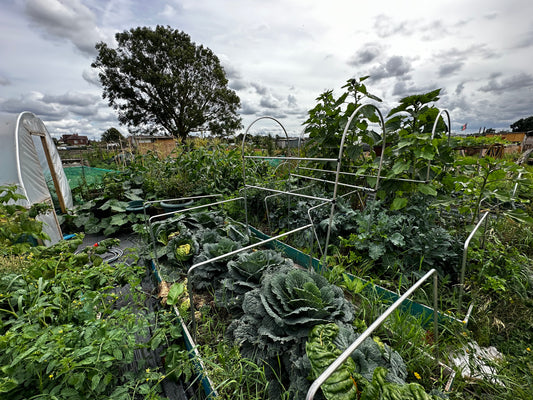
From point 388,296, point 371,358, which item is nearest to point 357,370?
point 371,358

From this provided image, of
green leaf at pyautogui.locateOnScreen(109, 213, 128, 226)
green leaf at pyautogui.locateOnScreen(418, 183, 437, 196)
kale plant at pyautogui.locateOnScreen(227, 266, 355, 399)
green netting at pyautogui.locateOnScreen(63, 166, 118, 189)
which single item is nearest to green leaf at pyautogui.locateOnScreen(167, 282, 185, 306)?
kale plant at pyautogui.locateOnScreen(227, 266, 355, 399)

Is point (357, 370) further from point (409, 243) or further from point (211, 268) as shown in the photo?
point (409, 243)

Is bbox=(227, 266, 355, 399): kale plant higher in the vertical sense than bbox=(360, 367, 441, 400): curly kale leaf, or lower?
lower

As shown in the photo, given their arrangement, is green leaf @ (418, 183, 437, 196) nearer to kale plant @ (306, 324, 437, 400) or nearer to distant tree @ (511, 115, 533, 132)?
kale plant @ (306, 324, 437, 400)

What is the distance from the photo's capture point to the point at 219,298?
184cm

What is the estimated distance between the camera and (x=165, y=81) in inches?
535

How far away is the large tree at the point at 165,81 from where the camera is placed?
13703 millimetres

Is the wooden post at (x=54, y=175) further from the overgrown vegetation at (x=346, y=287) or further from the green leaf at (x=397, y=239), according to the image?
the green leaf at (x=397, y=239)

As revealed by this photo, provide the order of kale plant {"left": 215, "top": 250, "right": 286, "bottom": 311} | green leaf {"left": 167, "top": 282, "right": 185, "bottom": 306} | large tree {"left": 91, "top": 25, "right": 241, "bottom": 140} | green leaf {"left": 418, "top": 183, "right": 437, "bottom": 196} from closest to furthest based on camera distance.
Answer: green leaf {"left": 167, "top": 282, "right": 185, "bottom": 306} → kale plant {"left": 215, "top": 250, "right": 286, "bottom": 311} → green leaf {"left": 418, "top": 183, "right": 437, "bottom": 196} → large tree {"left": 91, "top": 25, "right": 241, "bottom": 140}

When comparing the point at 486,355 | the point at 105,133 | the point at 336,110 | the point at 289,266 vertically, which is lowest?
the point at 486,355

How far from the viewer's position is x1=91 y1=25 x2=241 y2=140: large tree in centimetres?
1370

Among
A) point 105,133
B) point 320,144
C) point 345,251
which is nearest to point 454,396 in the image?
point 345,251

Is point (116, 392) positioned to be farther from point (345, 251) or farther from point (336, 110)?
point (336, 110)

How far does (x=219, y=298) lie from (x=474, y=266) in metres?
2.29
